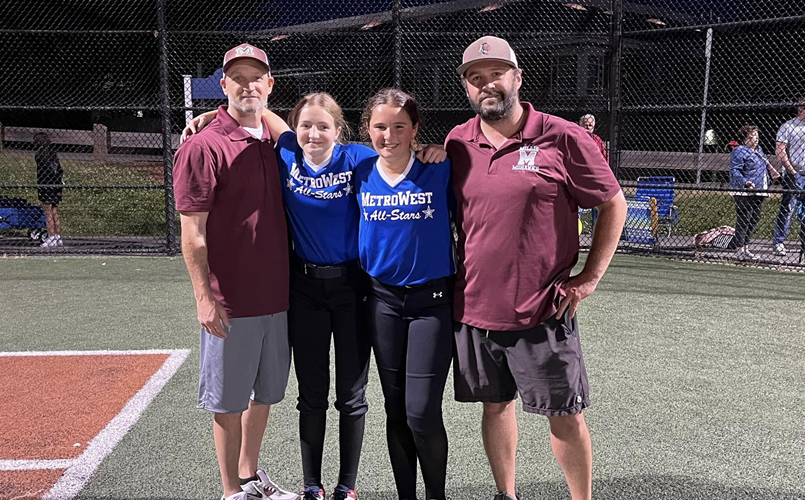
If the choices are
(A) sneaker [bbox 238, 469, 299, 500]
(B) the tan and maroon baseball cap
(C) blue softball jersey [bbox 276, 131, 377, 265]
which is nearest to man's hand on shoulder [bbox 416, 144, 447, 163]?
(C) blue softball jersey [bbox 276, 131, 377, 265]

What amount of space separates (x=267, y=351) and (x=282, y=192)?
670 millimetres

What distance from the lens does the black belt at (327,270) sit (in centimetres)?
265

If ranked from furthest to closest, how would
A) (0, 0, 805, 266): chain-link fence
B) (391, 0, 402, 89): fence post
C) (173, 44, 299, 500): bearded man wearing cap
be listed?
1. (0, 0, 805, 266): chain-link fence
2. (391, 0, 402, 89): fence post
3. (173, 44, 299, 500): bearded man wearing cap

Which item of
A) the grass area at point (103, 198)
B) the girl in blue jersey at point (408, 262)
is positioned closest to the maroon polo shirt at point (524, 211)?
the girl in blue jersey at point (408, 262)

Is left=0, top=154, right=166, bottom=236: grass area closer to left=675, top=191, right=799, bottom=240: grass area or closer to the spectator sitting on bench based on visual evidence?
the spectator sitting on bench

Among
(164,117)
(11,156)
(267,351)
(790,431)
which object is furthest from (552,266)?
(11,156)

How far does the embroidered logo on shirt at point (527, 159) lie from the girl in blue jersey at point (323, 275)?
312 millimetres

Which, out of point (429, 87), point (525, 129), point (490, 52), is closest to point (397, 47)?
point (429, 87)

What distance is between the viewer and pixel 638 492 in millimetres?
2893

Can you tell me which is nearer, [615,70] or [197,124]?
[197,124]

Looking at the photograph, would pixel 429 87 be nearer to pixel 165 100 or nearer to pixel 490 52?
pixel 165 100

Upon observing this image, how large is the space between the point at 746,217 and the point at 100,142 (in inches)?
422

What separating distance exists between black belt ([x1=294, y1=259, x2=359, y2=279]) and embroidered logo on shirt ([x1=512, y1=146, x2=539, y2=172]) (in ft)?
2.52

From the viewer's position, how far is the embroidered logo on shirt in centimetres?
244
